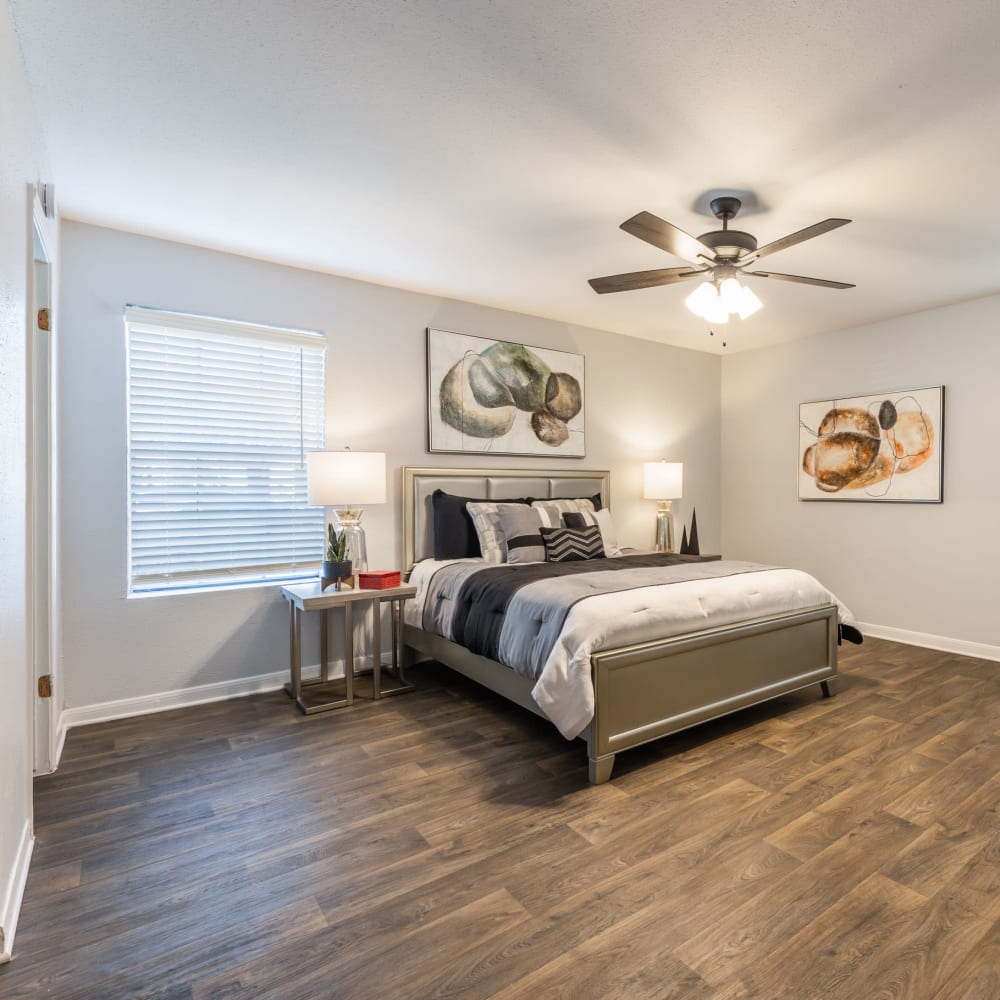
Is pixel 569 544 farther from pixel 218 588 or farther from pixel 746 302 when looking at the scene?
pixel 218 588

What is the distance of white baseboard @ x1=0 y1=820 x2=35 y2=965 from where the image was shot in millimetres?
1535

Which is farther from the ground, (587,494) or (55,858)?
(587,494)

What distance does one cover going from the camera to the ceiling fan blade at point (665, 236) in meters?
2.34

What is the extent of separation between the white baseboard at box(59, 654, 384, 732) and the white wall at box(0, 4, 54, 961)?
3.66ft

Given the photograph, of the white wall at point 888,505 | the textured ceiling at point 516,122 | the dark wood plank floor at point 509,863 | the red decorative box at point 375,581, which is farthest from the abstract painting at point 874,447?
the red decorative box at point 375,581

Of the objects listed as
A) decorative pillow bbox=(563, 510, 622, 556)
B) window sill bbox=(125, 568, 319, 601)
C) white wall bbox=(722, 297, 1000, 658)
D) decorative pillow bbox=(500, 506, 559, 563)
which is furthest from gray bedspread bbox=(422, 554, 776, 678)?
white wall bbox=(722, 297, 1000, 658)

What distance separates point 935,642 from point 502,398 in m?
3.68

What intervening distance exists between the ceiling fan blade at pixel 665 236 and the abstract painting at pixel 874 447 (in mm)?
2810

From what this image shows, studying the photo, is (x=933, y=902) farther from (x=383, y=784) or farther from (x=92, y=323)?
(x=92, y=323)

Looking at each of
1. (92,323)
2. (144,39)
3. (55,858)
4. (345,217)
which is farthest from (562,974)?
(92,323)

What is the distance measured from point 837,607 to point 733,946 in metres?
2.43

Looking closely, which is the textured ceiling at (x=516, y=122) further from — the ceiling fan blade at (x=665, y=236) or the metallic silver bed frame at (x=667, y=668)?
the metallic silver bed frame at (x=667, y=668)

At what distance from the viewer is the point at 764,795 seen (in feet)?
7.80

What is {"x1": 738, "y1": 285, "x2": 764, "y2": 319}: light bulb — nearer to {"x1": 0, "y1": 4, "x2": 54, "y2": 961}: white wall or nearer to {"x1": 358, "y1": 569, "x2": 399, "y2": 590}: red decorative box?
{"x1": 358, "y1": 569, "x2": 399, "y2": 590}: red decorative box
